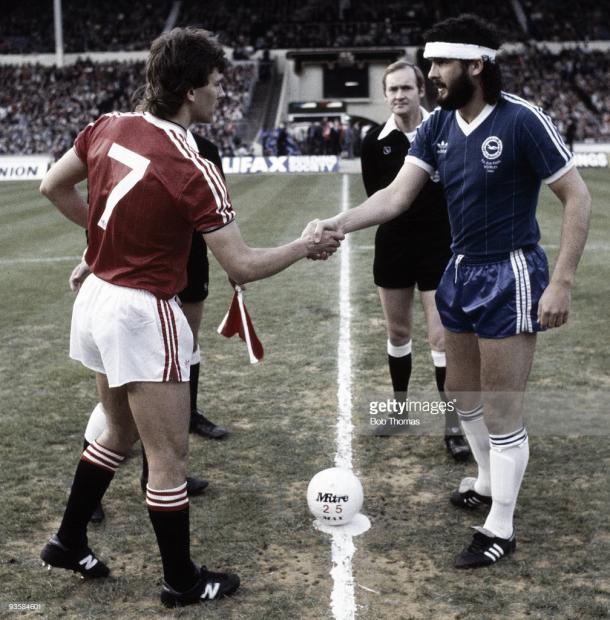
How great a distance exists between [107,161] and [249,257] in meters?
0.67

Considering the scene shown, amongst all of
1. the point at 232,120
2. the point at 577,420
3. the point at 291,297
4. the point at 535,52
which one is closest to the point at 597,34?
the point at 535,52

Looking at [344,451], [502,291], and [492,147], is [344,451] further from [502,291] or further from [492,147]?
[492,147]

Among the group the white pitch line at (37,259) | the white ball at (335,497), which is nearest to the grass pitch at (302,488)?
the white ball at (335,497)

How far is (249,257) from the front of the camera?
329 centimetres

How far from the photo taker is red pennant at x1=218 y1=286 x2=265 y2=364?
12.7 ft

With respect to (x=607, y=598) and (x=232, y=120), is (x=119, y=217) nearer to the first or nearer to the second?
(x=607, y=598)

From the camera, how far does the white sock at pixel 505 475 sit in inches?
152

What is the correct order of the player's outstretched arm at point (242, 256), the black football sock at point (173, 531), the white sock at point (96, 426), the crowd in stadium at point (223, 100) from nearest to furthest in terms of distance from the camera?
the player's outstretched arm at point (242, 256) < the black football sock at point (173, 531) < the white sock at point (96, 426) < the crowd in stadium at point (223, 100)

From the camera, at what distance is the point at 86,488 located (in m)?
3.59

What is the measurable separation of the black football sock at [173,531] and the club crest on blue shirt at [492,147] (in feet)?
6.39

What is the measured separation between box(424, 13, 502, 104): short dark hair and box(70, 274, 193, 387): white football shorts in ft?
5.57

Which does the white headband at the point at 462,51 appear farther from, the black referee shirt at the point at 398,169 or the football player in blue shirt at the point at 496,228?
the black referee shirt at the point at 398,169

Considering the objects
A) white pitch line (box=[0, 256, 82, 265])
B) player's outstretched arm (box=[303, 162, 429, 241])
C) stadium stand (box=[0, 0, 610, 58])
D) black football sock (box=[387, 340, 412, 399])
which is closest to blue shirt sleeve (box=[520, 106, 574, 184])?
player's outstretched arm (box=[303, 162, 429, 241])

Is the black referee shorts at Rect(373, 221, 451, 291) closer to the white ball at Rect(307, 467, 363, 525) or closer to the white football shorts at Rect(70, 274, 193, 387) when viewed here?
the white ball at Rect(307, 467, 363, 525)
